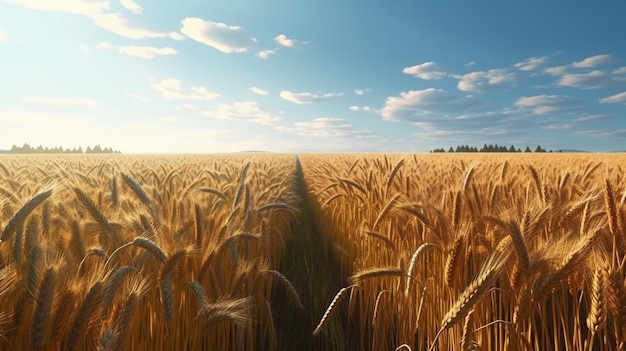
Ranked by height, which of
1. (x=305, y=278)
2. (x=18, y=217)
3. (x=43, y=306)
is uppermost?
(x=18, y=217)

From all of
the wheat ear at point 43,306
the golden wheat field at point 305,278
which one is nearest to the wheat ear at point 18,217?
the golden wheat field at point 305,278

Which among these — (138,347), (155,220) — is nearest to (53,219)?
(155,220)

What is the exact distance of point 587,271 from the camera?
1915 millimetres

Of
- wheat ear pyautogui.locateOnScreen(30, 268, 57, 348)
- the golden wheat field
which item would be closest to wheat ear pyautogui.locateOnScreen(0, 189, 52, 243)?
the golden wheat field

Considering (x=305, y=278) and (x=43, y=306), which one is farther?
(x=305, y=278)

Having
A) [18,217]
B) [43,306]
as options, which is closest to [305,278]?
[18,217]

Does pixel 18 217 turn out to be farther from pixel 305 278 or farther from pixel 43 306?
pixel 305 278

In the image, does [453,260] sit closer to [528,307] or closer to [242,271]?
[528,307]

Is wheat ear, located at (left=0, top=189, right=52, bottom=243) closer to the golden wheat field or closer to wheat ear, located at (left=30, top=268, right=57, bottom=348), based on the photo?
the golden wheat field

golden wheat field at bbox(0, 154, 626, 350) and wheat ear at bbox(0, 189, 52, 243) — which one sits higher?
wheat ear at bbox(0, 189, 52, 243)

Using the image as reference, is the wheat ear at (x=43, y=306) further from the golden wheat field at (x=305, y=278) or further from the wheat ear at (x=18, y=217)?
the wheat ear at (x=18, y=217)

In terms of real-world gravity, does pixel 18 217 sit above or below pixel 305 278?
above

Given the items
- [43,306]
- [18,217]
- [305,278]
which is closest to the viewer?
[43,306]

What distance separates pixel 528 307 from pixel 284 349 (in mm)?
1871
